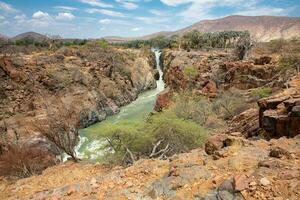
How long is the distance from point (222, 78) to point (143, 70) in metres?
28.3

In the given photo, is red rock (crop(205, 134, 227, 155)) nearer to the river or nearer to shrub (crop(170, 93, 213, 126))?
the river

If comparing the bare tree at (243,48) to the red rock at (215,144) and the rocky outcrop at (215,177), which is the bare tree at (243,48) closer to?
the red rock at (215,144)

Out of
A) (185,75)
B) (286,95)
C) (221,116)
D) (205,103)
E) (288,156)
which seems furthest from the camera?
(185,75)

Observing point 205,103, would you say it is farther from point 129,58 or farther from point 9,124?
point 129,58

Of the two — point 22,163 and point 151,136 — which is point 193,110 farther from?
point 22,163

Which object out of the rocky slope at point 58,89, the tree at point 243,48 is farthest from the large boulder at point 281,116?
the tree at point 243,48

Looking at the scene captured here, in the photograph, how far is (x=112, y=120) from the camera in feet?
143

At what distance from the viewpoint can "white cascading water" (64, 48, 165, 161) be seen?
92.1ft

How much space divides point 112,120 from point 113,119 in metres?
0.52

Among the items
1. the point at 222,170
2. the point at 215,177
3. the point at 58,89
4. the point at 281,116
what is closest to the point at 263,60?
the point at 281,116

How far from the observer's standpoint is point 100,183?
1020 cm

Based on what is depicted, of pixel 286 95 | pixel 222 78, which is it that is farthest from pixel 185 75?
pixel 286 95

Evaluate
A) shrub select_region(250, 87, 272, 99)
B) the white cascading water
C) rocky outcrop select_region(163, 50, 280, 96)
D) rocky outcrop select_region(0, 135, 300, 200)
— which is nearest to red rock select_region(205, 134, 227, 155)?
rocky outcrop select_region(0, 135, 300, 200)

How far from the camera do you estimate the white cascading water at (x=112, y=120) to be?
92.1 ft
